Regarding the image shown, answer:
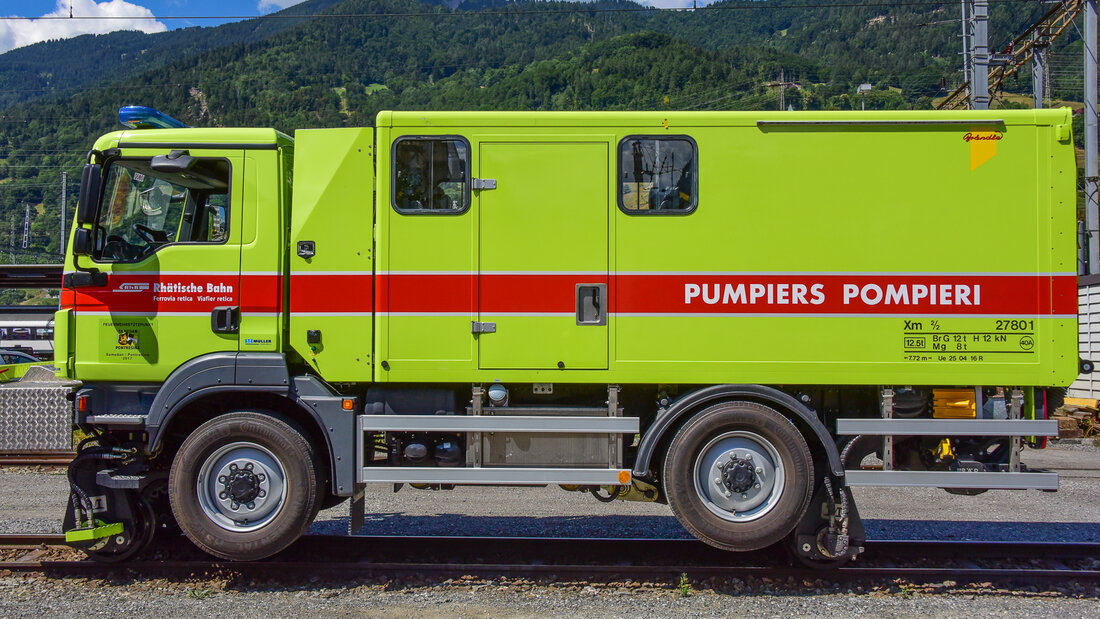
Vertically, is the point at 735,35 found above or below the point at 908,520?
above

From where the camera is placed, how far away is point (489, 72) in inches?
5246

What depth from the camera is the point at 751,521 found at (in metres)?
5.75

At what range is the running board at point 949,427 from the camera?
219 inches

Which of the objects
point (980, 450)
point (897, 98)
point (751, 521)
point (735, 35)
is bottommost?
point (751, 521)

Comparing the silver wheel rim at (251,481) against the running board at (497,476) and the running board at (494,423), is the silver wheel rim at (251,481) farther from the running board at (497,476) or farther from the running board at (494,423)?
the running board at (494,423)

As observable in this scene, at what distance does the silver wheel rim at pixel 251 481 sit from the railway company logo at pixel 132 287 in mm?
1319

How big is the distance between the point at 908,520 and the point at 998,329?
3118mm

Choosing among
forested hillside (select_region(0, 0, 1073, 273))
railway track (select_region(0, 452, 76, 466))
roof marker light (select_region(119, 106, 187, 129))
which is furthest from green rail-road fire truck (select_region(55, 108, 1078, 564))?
forested hillside (select_region(0, 0, 1073, 273))

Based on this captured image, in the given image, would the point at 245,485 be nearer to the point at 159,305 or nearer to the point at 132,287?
the point at 159,305

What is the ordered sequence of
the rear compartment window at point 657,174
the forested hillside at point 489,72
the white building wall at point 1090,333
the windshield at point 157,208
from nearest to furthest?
the rear compartment window at point 657,174
the windshield at point 157,208
the white building wall at point 1090,333
the forested hillside at point 489,72

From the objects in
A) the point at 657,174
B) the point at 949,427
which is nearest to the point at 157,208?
the point at 657,174

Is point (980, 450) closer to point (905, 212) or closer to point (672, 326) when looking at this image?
point (905, 212)

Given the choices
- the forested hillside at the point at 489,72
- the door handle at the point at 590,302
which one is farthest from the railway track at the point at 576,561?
the forested hillside at the point at 489,72

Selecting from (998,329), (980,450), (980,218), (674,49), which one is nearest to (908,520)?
(980,450)
